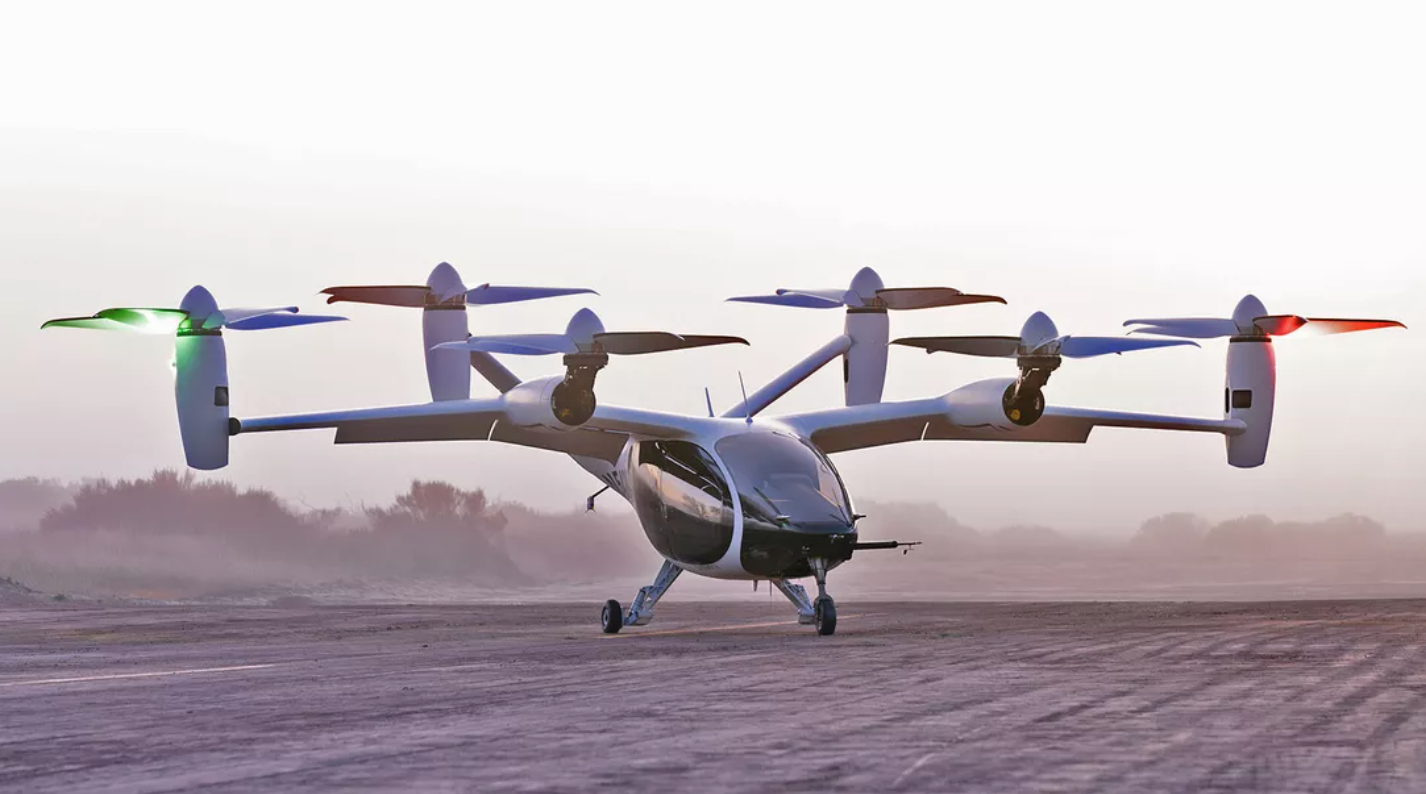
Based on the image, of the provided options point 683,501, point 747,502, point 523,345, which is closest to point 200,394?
point 523,345

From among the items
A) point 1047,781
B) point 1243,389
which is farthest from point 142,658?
point 1243,389

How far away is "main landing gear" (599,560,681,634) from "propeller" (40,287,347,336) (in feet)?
32.4

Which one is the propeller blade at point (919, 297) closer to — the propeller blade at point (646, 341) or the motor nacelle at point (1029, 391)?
the motor nacelle at point (1029, 391)

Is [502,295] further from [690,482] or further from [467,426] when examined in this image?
[690,482]

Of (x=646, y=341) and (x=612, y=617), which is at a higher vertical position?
(x=646, y=341)

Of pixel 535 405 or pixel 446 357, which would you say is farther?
pixel 446 357

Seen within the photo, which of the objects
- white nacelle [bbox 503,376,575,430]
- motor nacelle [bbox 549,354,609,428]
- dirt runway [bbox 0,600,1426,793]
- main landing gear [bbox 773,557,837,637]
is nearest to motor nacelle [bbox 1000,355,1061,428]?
dirt runway [bbox 0,600,1426,793]

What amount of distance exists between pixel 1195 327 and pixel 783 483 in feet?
46.5

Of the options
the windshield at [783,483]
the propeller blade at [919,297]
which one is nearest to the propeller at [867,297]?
the propeller blade at [919,297]

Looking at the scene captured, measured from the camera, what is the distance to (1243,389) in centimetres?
3872

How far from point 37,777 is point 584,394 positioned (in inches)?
751

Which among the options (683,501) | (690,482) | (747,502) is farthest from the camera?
(683,501)

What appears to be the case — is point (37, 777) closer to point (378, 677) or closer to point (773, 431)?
point (378, 677)

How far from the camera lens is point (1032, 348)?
3136 cm
